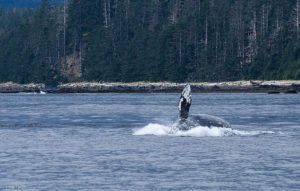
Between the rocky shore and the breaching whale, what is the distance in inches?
3264

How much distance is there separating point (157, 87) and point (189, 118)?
11232 cm

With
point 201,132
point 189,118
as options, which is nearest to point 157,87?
point 189,118

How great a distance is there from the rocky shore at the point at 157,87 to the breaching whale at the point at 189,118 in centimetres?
8291

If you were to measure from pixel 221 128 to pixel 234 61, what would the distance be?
379 feet

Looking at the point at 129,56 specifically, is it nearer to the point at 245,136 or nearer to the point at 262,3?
the point at 262,3

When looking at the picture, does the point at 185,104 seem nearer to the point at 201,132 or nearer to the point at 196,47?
the point at 201,132

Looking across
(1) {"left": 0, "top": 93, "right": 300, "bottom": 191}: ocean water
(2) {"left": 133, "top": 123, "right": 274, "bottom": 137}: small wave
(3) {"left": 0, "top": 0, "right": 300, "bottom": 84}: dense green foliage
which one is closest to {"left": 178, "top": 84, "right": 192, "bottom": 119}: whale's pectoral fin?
(2) {"left": 133, "top": 123, "right": 274, "bottom": 137}: small wave

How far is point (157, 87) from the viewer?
160375mm

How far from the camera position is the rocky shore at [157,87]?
446 ft

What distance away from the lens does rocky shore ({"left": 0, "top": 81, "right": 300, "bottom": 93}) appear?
5349 inches

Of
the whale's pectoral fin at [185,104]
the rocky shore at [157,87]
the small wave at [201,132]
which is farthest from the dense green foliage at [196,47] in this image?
the whale's pectoral fin at [185,104]

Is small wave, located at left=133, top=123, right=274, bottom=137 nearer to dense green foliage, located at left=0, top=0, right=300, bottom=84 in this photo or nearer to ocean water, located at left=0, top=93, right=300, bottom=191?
ocean water, located at left=0, top=93, right=300, bottom=191

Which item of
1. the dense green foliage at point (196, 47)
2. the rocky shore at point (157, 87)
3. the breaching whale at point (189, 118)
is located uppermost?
the dense green foliage at point (196, 47)

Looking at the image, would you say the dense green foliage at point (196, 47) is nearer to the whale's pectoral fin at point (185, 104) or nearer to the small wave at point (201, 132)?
the small wave at point (201, 132)
